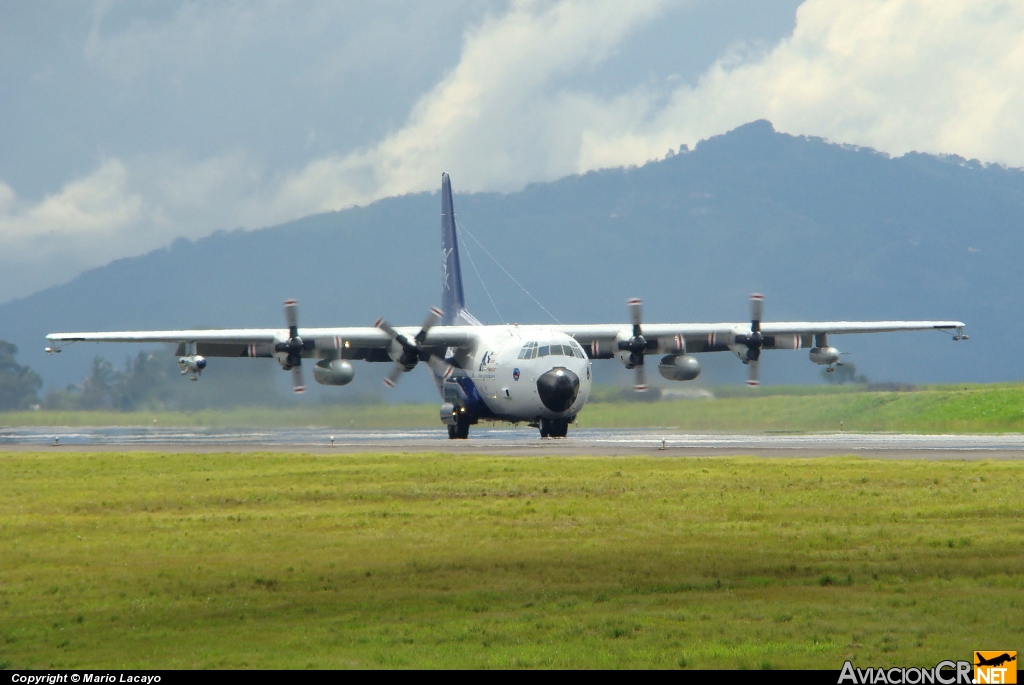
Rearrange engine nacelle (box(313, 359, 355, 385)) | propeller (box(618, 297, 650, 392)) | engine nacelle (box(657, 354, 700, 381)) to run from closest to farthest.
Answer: engine nacelle (box(313, 359, 355, 385))
propeller (box(618, 297, 650, 392))
engine nacelle (box(657, 354, 700, 381))

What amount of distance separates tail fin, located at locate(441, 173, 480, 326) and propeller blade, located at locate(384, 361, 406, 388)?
7227 mm

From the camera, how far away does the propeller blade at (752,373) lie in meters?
45.3

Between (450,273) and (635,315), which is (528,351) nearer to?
(635,315)

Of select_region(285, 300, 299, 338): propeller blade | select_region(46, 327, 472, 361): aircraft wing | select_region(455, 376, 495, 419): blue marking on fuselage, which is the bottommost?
select_region(455, 376, 495, 419): blue marking on fuselage

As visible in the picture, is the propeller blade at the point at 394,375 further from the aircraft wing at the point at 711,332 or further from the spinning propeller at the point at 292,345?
the aircraft wing at the point at 711,332

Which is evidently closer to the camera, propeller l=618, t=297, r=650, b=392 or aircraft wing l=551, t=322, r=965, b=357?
propeller l=618, t=297, r=650, b=392

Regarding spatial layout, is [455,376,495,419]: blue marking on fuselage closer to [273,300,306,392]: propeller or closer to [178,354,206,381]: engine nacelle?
[273,300,306,392]: propeller

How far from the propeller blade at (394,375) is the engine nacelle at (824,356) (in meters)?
16.4

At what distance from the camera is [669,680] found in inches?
394

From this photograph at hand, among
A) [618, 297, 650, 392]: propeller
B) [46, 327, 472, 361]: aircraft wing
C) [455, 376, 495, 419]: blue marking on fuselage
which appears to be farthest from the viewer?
[46, 327, 472, 361]: aircraft wing

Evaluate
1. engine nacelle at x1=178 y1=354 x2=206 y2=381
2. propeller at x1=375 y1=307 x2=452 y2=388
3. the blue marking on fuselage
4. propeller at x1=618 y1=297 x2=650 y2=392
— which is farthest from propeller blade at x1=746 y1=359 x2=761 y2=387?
engine nacelle at x1=178 y1=354 x2=206 y2=381

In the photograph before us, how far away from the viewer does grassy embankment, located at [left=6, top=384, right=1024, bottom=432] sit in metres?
48.6

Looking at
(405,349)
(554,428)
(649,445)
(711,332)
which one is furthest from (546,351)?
(711,332)

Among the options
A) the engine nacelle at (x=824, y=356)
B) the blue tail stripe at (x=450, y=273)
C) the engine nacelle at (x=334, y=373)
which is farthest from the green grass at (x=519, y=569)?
the blue tail stripe at (x=450, y=273)
